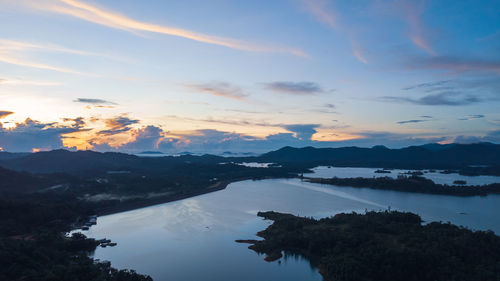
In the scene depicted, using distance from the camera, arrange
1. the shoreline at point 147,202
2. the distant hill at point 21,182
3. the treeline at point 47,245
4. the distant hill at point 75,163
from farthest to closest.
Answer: the distant hill at point 75,163 → the distant hill at point 21,182 → the shoreline at point 147,202 → the treeline at point 47,245

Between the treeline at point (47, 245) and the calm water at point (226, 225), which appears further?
the calm water at point (226, 225)

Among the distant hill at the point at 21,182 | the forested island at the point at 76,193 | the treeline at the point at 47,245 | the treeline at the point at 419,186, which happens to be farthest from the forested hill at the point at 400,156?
the treeline at the point at 47,245

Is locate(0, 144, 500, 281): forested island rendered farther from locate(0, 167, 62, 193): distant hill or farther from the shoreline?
the shoreline

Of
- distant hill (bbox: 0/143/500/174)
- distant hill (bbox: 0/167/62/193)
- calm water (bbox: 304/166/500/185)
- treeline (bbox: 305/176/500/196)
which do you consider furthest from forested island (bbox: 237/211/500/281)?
distant hill (bbox: 0/143/500/174)

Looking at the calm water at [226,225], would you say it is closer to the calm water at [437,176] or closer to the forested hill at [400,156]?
the calm water at [437,176]

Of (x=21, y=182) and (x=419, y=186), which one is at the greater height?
(x=419, y=186)

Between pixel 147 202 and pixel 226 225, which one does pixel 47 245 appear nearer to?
pixel 226 225

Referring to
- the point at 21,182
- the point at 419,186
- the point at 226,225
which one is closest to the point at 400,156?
the point at 419,186
